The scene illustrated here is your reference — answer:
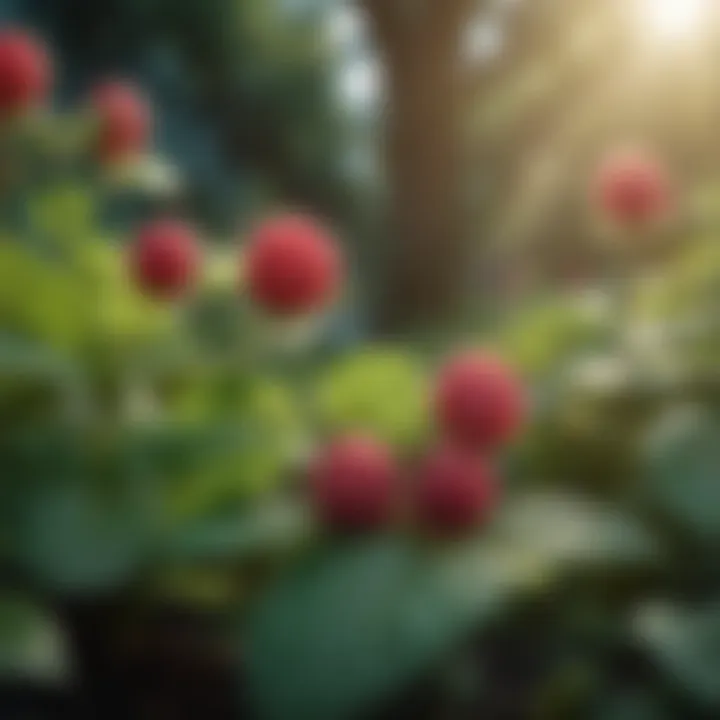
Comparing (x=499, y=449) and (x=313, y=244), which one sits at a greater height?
(x=313, y=244)

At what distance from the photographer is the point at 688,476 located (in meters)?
0.52

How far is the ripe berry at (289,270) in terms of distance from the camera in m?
0.63

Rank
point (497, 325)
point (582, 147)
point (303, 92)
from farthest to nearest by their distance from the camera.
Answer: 1. point (303, 92)
2. point (582, 147)
3. point (497, 325)

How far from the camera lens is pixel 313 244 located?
65cm

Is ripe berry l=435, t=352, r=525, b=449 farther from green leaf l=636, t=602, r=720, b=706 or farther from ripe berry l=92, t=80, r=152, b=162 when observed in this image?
ripe berry l=92, t=80, r=152, b=162

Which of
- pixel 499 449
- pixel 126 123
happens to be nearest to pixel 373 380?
pixel 499 449

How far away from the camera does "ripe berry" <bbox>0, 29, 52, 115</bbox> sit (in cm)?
75

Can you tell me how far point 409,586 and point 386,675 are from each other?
0.10 feet

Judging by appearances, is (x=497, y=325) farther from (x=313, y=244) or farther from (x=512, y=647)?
(x=512, y=647)

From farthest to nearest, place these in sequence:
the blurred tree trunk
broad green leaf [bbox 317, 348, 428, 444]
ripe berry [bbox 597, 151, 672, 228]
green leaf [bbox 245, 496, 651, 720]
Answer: the blurred tree trunk, ripe berry [bbox 597, 151, 672, 228], broad green leaf [bbox 317, 348, 428, 444], green leaf [bbox 245, 496, 651, 720]

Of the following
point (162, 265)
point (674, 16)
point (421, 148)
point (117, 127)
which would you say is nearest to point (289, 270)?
point (162, 265)

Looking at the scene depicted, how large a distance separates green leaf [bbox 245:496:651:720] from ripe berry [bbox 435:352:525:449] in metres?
0.03

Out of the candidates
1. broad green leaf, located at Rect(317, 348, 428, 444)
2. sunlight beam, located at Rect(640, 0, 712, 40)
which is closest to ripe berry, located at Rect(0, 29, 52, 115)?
broad green leaf, located at Rect(317, 348, 428, 444)

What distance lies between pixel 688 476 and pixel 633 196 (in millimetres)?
221
